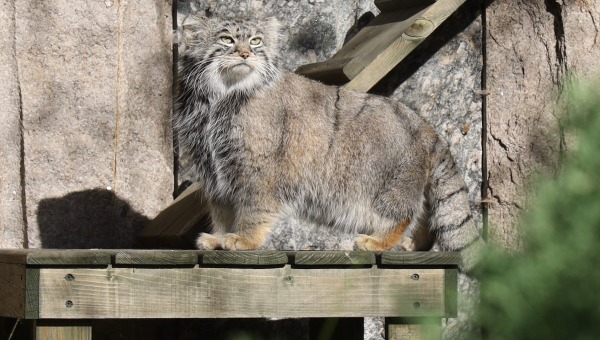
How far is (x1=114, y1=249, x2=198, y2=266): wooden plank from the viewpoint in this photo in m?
3.35

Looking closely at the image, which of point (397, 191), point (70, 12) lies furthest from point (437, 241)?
point (70, 12)

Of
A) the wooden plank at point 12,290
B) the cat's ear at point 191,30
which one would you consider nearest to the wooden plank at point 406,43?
the cat's ear at point 191,30

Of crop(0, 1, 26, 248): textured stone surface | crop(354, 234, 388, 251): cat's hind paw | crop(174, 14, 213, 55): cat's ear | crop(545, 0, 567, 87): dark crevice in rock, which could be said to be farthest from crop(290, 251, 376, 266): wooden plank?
crop(545, 0, 567, 87): dark crevice in rock

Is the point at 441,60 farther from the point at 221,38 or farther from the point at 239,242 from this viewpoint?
the point at 239,242

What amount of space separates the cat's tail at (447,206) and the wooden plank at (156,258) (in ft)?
5.38

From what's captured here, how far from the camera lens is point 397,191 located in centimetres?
455

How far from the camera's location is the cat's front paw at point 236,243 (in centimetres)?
431

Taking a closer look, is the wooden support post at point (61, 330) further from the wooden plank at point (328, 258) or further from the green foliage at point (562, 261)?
the green foliage at point (562, 261)

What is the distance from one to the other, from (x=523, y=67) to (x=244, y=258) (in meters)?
2.49

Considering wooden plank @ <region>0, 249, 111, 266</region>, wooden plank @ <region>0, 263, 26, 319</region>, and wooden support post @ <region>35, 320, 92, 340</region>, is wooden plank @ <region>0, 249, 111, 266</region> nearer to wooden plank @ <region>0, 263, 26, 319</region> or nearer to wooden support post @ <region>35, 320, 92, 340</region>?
wooden plank @ <region>0, 263, 26, 319</region>

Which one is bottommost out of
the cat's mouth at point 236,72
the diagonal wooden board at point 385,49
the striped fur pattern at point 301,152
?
the striped fur pattern at point 301,152

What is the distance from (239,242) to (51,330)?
4.05 ft

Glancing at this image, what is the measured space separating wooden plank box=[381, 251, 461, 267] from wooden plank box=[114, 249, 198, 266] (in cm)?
76

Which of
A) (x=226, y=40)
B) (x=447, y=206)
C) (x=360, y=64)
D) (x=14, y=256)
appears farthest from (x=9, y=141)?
(x=447, y=206)
